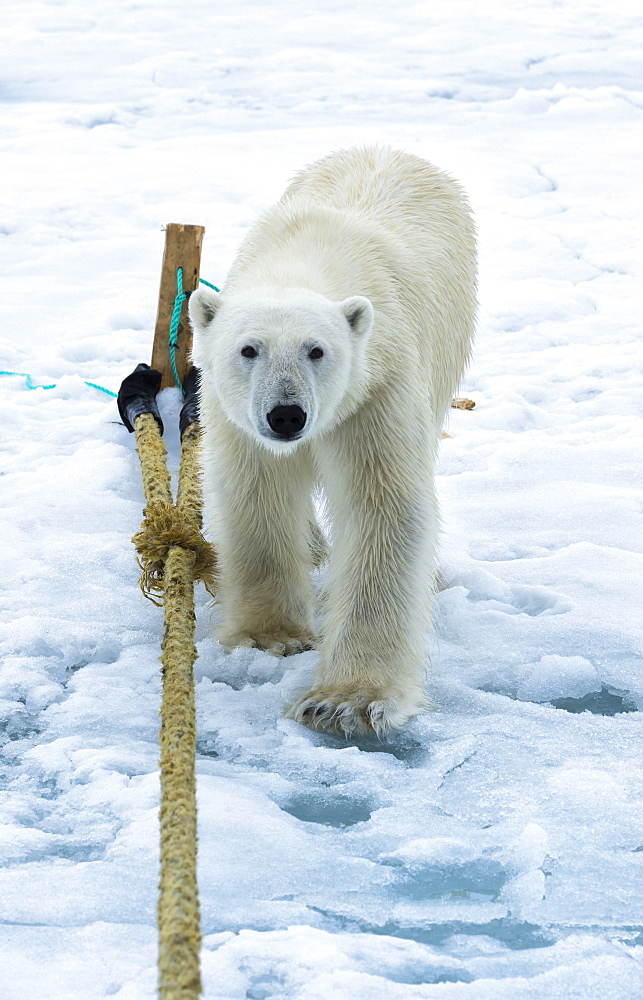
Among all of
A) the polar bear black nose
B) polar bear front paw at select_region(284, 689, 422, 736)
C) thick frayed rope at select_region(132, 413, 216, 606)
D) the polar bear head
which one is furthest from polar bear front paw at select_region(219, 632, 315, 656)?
the polar bear black nose

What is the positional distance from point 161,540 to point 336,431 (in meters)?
0.68

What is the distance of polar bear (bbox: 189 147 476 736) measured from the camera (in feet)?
8.30

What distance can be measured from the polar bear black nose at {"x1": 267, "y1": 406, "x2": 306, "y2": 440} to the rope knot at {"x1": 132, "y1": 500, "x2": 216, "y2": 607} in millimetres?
780

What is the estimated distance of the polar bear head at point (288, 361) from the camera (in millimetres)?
2443

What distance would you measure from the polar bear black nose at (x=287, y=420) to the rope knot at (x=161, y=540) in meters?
0.78

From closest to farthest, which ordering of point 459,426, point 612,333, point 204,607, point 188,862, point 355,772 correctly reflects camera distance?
point 188,862, point 355,772, point 204,607, point 459,426, point 612,333

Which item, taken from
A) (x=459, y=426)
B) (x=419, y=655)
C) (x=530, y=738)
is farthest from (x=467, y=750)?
(x=459, y=426)

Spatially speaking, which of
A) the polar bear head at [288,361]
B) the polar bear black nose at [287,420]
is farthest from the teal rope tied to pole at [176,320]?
the polar bear black nose at [287,420]

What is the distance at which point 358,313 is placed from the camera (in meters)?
2.56

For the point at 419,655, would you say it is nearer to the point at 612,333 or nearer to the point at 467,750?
the point at 467,750

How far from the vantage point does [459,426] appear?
16.7 feet

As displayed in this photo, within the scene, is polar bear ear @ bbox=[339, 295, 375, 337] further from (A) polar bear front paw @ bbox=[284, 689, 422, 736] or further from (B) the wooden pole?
(B) the wooden pole

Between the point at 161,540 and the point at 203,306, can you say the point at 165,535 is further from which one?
the point at 203,306

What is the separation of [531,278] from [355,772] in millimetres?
5364
